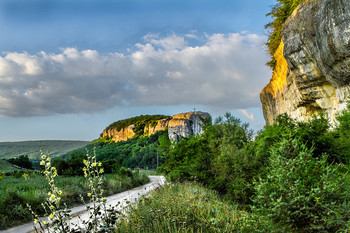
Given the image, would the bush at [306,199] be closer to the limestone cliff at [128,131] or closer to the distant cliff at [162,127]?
the distant cliff at [162,127]

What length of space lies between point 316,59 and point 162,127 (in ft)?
247

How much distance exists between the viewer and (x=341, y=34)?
11.0 m

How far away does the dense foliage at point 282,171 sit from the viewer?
14.3 ft

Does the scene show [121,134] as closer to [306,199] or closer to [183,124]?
[183,124]

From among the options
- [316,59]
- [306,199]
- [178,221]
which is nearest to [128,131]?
[316,59]

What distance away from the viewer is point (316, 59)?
46.2ft

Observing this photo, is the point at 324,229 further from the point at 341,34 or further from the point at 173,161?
the point at 173,161

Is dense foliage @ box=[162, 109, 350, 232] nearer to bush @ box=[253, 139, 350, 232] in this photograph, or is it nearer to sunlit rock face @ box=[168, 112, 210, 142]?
bush @ box=[253, 139, 350, 232]

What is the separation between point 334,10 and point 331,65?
2739mm

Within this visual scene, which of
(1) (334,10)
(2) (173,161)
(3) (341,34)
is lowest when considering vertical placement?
(2) (173,161)

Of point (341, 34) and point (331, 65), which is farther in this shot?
point (331, 65)

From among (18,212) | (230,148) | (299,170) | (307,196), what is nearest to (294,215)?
(307,196)

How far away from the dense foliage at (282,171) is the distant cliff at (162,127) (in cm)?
2464

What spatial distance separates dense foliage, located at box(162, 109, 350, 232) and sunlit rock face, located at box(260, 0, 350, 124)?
310 centimetres
